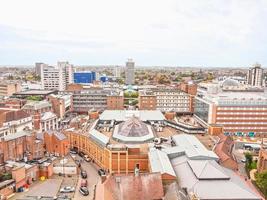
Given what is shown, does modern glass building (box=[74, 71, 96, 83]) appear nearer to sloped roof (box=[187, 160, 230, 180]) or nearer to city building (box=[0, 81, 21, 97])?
city building (box=[0, 81, 21, 97])

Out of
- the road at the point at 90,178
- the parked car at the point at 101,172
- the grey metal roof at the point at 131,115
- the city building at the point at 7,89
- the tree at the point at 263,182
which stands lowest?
the road at the point at 90,178

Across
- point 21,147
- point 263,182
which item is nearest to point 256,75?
point 263,182

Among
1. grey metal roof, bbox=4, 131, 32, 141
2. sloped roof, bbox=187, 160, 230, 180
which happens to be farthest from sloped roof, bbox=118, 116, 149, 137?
grey metal roof, bbox=4, 131, 32, 141

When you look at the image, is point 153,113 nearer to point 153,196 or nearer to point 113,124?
point 113,124

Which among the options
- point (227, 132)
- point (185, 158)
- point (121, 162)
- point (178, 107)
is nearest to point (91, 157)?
point (121, 162)

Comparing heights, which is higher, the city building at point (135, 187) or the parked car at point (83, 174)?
the city building at point (135, 187)

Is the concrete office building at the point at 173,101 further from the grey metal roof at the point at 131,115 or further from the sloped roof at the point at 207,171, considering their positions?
the sloped roof at the point at 207,171

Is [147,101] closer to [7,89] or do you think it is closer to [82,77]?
[7,89]

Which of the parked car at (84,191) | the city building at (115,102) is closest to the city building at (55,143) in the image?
the parked car at (84,191)
